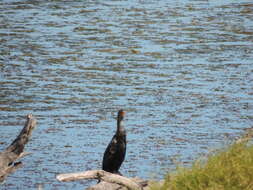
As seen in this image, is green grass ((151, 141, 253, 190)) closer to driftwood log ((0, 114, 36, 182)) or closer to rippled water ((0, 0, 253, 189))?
rippled water ((0, 0, 253, 189))

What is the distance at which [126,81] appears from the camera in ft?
57.1

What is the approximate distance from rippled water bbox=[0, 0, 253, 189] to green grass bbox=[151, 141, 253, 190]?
A: 1.93ft

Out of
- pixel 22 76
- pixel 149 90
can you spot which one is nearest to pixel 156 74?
pixel 149 90

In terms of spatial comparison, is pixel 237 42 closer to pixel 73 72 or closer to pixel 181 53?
pixel 181 53

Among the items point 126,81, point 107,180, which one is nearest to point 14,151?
point 107,180

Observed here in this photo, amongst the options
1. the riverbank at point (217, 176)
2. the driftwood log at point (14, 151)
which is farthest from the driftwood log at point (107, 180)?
the driftwood log at point (14, 151)

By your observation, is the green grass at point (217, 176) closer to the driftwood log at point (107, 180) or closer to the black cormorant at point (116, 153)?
the driftwood log at point (107, 180)

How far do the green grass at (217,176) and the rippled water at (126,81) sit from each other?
0.59 meters

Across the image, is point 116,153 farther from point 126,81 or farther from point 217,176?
point 126,81

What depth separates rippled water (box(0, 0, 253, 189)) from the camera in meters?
12.4

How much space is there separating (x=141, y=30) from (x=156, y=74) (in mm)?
5840

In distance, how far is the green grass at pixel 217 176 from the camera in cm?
745

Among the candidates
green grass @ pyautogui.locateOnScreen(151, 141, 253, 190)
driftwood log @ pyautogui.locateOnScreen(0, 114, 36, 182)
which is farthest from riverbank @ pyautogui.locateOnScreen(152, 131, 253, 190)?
driftwood log @ pyautogui.locateOnScreen(0, 114, 36, 182)

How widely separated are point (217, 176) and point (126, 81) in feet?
32.6
